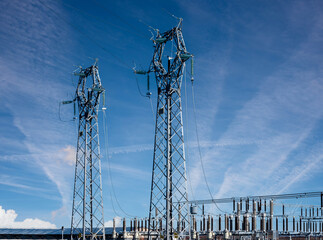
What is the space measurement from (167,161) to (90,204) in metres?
14.4

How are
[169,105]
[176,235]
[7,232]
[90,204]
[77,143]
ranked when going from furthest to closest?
[7,232], [77,143], [90,204], [169,105], [176,235]

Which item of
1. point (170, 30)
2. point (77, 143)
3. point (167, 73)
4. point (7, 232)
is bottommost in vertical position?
point (7, 232)

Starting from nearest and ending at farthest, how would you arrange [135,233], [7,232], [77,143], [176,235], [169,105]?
[176,235] < [169,105] < [77,143] < [135,233] < [7,232]

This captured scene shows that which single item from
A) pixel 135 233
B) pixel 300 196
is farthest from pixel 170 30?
pixel 135 233

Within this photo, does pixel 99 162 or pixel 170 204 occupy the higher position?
pixel 99 162

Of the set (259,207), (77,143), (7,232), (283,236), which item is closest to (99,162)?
(77,143)

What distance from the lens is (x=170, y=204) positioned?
2605cm

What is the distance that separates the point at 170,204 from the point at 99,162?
14025 mm

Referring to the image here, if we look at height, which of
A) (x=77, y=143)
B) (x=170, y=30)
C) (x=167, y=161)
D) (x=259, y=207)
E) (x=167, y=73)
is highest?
(x=170, y=30)

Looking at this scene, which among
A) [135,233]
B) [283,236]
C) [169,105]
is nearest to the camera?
[169,105]

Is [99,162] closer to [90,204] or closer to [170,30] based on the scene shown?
[90,204]

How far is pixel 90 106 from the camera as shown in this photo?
39625mm

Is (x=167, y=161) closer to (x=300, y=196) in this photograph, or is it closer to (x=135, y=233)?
(x=300, y=196)

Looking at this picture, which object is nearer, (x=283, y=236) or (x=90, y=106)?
(x=90, y=106)
